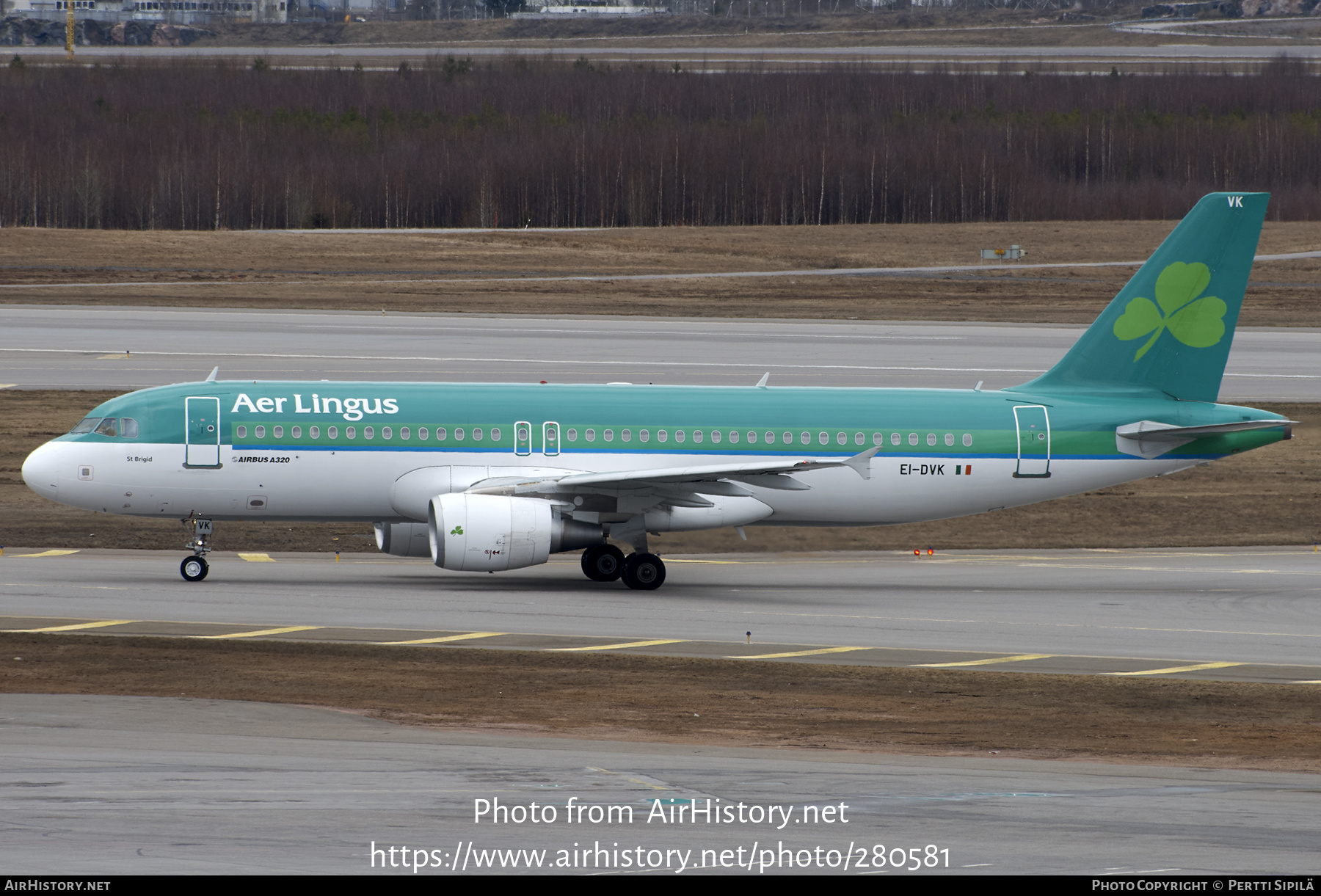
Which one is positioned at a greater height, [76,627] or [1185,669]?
[76,627]

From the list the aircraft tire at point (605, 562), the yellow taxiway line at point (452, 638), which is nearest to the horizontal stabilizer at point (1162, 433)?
the aircraft tire at point (605, 562)

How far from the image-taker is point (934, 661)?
1098 inches

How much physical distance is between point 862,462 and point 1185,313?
9.18m

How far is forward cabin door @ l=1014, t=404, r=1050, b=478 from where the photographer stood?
118 ft

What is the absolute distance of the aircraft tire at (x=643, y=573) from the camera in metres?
34.5

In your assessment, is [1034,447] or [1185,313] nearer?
[1034,447]

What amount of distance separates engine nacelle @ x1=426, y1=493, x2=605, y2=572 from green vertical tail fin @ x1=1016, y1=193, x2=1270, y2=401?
44.6 ft

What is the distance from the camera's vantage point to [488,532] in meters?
32.4

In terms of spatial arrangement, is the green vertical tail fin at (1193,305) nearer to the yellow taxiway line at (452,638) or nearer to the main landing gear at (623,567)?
the main landing gear at (623,567)

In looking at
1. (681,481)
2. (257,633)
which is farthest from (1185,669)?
(257,633)

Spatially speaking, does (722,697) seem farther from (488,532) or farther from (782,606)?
(488,532)

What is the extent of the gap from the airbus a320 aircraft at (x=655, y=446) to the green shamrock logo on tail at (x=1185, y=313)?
37mm
